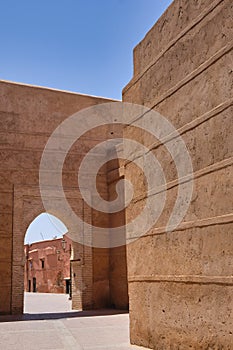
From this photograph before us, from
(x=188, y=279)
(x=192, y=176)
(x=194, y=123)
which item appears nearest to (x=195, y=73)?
(x=194, y=123)

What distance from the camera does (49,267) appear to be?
28.5m

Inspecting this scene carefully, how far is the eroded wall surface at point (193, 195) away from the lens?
14.1 feet

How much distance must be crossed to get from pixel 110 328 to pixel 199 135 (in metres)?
4.57

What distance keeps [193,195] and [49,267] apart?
81.6 ft

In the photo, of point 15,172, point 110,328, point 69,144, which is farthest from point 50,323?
point 69,144

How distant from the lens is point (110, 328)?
7918 mm

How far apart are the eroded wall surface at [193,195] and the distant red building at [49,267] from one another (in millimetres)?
20287

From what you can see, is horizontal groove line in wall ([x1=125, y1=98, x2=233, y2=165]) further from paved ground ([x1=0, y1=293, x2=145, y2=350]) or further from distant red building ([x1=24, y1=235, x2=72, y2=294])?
distant red building ([x1=24, y1=235, x2=72, y2=294])

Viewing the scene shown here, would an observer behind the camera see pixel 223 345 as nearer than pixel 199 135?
Yes

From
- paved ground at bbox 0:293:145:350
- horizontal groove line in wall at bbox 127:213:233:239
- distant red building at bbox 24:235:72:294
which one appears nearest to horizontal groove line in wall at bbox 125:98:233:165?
horizontal groove line in wall at bbox 127:213:233:239

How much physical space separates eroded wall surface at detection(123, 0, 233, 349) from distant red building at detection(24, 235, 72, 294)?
20.3 m

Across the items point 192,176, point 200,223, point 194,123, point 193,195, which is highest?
point 194,123

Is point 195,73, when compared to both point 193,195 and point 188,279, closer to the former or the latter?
point 193,195

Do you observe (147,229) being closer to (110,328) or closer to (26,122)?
(110,328)
